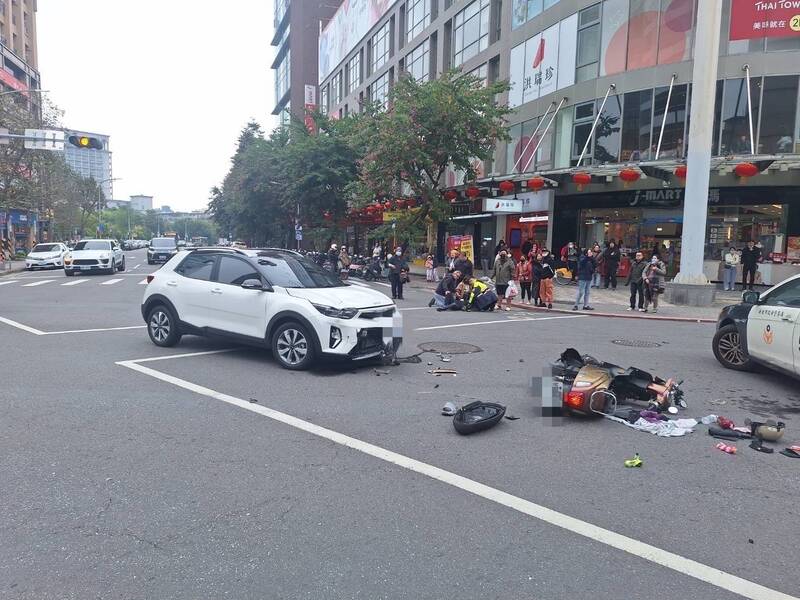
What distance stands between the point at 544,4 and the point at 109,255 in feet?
79.7

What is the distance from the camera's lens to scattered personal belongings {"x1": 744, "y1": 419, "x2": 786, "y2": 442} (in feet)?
17.9

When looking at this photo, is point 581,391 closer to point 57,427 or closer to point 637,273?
point 57,427

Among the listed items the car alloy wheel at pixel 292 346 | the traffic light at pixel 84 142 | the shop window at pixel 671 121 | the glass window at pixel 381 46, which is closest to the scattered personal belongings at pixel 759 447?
the car alloy wheel at pixel 292 346

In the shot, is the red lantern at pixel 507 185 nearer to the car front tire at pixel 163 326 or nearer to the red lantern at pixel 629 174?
the red lantern at pixel 629 174

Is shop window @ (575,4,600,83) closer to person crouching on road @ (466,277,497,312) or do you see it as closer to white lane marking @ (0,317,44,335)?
person crouching on road @ (466,277,497,312)

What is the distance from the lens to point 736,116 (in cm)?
2206

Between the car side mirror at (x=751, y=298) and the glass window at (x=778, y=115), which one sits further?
the glass window at (x=778, y=115)

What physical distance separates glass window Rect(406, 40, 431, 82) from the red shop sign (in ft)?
67.4

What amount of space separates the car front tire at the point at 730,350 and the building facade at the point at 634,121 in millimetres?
13548

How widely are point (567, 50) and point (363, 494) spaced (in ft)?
86.5

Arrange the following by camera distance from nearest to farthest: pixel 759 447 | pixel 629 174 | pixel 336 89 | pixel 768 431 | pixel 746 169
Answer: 1. pixel 759 447
2. pixel 768 431
3. pixel 746 169
4. pixel 629 174
5. pixel 336 89

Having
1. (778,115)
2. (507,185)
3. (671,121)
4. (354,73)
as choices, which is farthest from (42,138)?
(354,73)

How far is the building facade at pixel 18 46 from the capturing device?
57812mm

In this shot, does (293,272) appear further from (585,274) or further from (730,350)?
(585,274)
